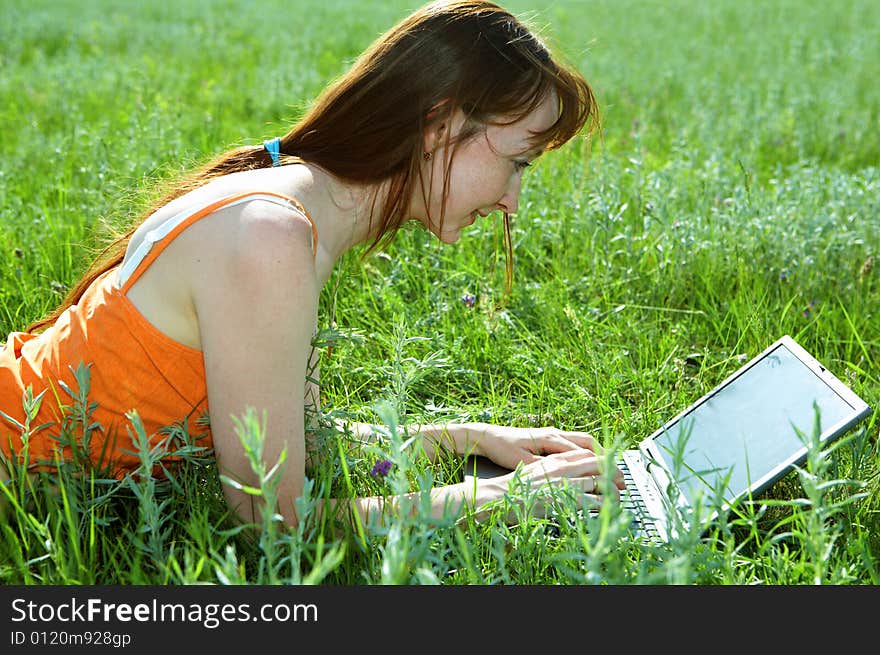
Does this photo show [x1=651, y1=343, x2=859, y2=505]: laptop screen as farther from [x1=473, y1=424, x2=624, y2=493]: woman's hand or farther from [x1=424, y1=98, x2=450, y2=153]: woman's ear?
[x1=424, y1=98, x2=450, y2=153]: woman's ear

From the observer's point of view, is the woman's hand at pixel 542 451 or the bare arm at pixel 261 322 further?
the woman's hand at pixel 542 451

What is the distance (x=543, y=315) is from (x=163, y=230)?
5.82ft

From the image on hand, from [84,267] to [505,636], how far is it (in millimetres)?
2583

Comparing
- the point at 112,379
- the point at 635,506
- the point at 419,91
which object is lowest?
the point at 635,506

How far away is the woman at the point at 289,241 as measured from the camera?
76.7 inches

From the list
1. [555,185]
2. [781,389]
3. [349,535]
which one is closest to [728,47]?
[555,185]

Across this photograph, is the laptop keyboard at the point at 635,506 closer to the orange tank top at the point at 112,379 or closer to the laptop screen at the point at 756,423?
the laptop screen at the point at 756,423

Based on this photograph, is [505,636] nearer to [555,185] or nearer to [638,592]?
[638,592]

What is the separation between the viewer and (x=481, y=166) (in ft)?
7.64

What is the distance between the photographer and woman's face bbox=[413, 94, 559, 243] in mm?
2312

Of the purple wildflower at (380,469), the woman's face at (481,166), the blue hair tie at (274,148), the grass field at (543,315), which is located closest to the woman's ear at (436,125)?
the woman's face at (481,166)

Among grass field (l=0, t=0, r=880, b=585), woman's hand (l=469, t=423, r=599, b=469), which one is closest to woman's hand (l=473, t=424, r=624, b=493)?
woman's hand (l=469, t=423, r=599, b=469)

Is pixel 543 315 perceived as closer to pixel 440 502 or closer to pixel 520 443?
pixel 520 443

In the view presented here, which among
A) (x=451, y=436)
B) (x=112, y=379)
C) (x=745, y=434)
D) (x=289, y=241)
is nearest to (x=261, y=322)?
Answer: (x=289, y=241)
